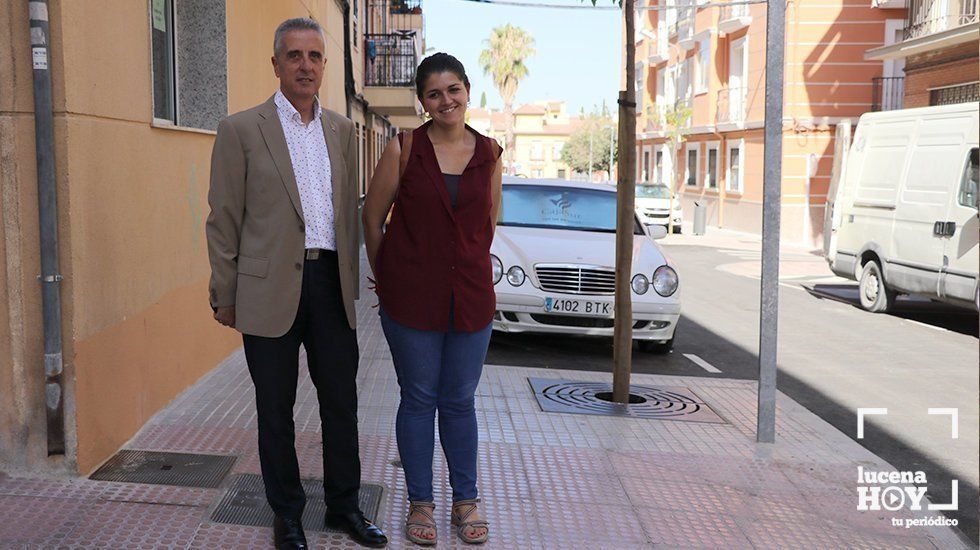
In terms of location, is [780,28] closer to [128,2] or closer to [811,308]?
[128,2]

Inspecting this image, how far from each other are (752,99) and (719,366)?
24.9 m

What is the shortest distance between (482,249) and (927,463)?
348 centimetres

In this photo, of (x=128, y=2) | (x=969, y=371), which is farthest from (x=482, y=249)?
(x=969, y=371)

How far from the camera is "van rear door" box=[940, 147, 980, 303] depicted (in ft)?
36.2

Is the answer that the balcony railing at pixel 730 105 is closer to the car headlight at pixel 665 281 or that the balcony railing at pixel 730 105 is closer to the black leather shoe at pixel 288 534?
the car headlight at pixel 665 281

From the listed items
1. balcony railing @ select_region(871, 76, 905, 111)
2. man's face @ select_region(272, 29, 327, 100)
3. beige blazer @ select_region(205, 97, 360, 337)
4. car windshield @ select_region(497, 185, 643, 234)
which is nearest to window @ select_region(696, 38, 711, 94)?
balcony railing @ select_region(871, 76, 905, 111)

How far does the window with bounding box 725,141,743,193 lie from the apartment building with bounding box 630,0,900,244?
0.11ft

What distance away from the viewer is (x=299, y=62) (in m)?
3.66

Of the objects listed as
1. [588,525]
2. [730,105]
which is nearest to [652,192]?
[730,105]

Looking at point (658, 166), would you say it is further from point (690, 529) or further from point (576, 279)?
point (690, 529)

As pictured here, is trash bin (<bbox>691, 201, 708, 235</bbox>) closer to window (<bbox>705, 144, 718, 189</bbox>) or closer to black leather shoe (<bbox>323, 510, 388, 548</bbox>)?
window (<bbox>705, 144, 718, 189</bbox>)

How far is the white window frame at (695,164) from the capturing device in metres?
38.6

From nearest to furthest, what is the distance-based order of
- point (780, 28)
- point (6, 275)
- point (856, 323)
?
point (6, 275), point (780, 28), point (856, 323)

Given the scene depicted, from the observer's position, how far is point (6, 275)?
167 inches
